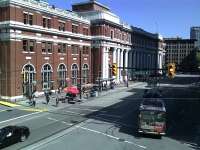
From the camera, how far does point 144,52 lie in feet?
424

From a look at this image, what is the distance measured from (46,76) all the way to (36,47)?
658 cm

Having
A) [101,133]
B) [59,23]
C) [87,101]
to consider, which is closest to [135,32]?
[59,23]

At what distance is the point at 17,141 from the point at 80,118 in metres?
14.4

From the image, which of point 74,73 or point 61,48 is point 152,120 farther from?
point 74,73

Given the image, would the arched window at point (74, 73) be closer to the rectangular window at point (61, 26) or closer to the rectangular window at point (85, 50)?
the rectangular window at point (85, 50)

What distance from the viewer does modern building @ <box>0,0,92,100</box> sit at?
57344mm

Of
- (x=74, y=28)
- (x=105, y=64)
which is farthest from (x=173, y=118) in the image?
(x=105, y=64)

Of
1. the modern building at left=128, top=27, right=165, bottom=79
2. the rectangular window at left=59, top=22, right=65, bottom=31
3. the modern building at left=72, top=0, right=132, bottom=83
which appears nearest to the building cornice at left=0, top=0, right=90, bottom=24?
the rectangular window at left=59, top=22, right=65, bottom=31

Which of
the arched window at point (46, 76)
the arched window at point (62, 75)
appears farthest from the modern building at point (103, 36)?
the arched window at point (46, 76)

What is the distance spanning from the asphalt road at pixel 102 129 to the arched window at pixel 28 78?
10164 mm

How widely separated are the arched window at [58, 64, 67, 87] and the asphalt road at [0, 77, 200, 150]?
1502 cm

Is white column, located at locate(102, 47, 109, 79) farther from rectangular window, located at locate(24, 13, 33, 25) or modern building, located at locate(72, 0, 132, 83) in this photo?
rectangular window, located at locate(24, 13, 33, 25)

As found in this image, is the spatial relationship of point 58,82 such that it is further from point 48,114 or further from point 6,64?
point 48,114

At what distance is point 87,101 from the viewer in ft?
203
